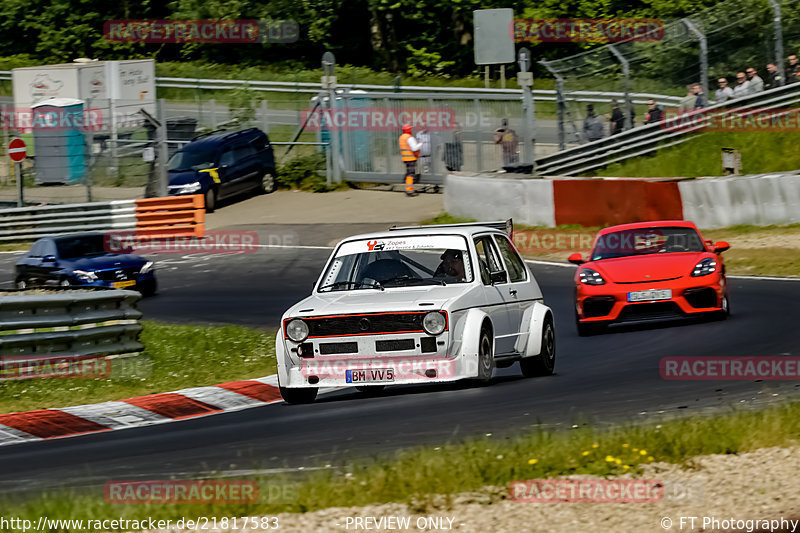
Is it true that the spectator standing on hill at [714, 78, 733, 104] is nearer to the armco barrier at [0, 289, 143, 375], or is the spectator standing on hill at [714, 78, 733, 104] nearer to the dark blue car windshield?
the dark blue car windshield

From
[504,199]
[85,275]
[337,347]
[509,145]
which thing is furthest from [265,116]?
[337,347]

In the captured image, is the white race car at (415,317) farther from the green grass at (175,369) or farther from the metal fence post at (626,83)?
the metal fence post at (626,83)

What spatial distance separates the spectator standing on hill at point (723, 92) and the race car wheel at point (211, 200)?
12.6 metres

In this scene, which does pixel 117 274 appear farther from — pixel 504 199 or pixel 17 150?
pixel 17 150

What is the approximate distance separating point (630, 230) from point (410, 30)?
142 ft

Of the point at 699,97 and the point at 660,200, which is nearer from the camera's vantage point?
the point at 660,200

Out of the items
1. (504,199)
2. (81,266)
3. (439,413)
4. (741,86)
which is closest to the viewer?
(439,413)

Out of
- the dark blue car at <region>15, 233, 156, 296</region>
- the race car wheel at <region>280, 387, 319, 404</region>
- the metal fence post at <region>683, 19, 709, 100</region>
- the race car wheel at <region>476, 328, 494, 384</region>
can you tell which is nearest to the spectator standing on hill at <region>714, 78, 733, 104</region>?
the metal fence post at <region>683, 19, 709, 100</region>

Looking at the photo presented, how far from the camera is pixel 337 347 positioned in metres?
10.7

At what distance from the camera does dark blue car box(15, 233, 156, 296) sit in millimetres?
20812

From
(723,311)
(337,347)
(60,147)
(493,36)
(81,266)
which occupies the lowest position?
(81,266)

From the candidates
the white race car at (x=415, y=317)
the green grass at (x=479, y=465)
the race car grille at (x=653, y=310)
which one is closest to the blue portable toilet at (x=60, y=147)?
the race car grille at (x=653, y=310)

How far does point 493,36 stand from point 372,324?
28.2 m

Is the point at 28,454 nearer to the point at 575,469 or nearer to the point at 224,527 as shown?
the point at 224,527
